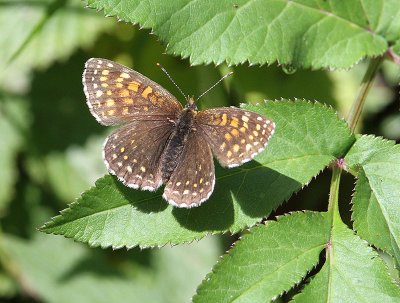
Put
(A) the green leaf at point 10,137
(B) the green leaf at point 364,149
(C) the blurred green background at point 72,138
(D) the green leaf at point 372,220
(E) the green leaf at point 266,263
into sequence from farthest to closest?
(A) the green leaf at point 10,137 → (C) the blurred green background at point 72,138 → (B) the green leaf at point 364,149 → (D) the green leaf at point 372,220 → (E) the green leaf at point 266,263

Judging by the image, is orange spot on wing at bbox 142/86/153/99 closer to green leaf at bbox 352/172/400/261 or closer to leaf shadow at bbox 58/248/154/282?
green leaf at bbox 352/172/400/261

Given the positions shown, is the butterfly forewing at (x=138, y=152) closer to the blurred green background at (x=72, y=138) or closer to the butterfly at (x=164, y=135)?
the butterfly at (x=164, y=135)

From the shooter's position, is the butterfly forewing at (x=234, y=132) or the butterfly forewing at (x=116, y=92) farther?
the butterfly forewing at (x=116, y=92)

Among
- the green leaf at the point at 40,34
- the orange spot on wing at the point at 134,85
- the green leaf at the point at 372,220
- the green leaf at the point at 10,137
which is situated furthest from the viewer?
the green leaf at the point at 10,137

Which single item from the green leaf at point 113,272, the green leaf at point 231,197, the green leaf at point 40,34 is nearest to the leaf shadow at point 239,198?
the green leaf at point 231,197

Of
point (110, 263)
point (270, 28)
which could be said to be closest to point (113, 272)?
point (110, 263)
